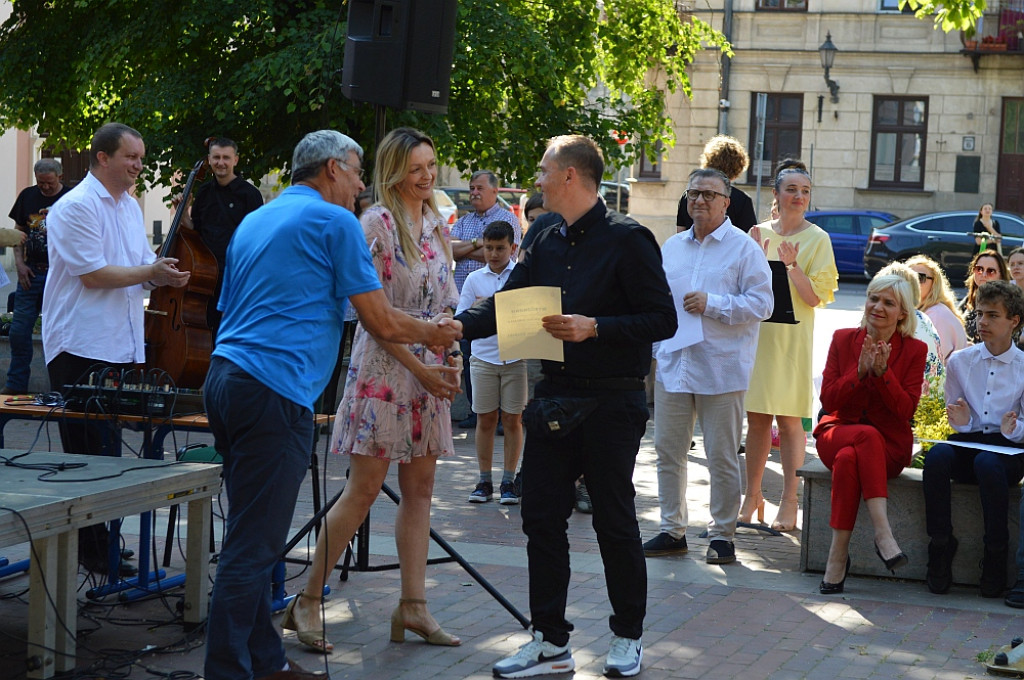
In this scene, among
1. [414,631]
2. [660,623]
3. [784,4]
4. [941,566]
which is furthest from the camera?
[784,4]

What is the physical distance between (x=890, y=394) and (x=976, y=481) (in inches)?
25.4

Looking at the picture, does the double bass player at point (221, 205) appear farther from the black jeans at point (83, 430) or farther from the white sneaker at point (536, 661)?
the white sneaker at point (536, 661)

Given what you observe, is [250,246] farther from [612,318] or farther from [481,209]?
[481,209]

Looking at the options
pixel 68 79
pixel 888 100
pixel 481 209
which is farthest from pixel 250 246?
pixel 888 100

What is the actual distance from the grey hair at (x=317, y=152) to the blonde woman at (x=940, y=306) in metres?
5.07

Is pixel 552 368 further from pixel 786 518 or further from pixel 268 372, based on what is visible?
pixel 786 518

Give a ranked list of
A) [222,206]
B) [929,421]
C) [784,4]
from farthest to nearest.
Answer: [784,4]
[222,206]
[929,421]

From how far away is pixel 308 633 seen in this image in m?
5.36

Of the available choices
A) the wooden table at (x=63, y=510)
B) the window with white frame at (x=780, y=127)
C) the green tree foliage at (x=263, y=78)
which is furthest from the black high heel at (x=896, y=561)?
the window with white frame at (x=780, y=127)

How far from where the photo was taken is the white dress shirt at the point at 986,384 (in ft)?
22.1

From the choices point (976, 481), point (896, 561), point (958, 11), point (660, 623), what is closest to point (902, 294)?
point (976, 481)

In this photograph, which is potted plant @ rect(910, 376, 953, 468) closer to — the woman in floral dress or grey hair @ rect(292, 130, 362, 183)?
the woman in floral dress

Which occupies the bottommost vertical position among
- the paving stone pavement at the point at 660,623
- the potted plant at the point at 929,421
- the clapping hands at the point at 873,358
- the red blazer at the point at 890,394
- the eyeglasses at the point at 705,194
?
the paving stone pavement at the point at 660,623

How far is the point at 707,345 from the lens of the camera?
274 inches
